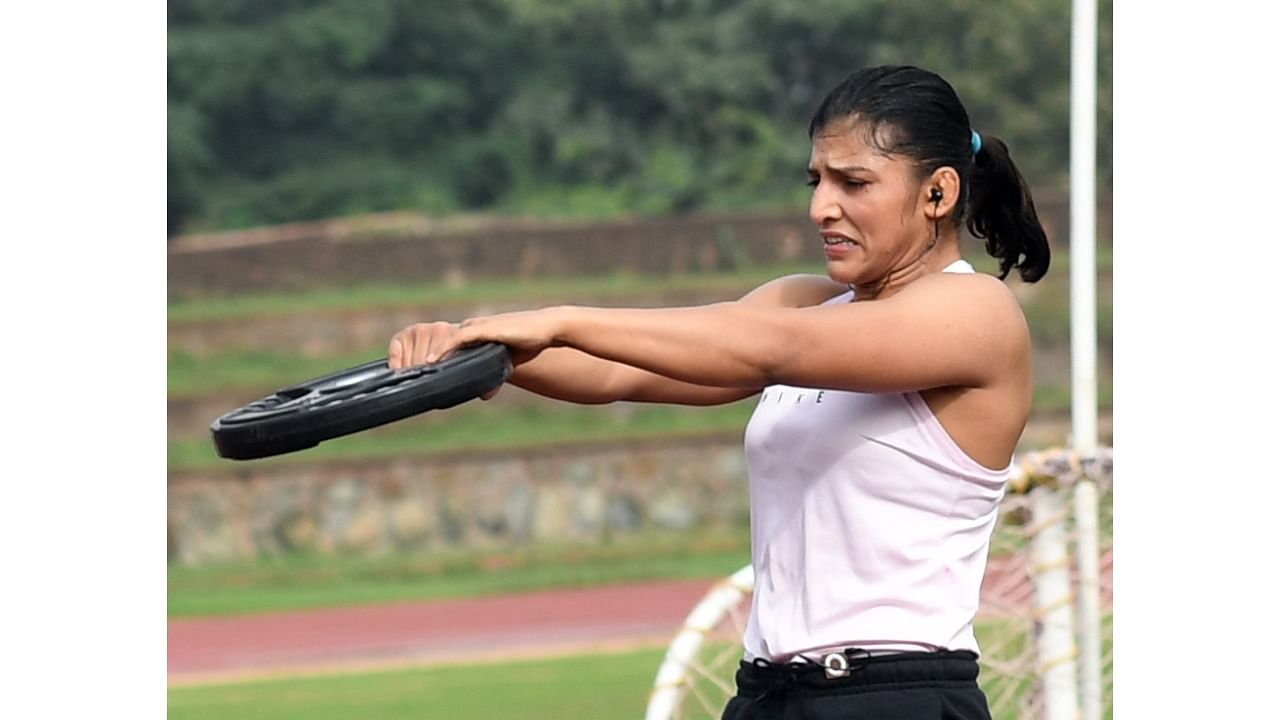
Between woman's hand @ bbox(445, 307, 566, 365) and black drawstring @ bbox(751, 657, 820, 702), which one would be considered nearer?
woman's hand @ bbox(445, 307, 566, 365)

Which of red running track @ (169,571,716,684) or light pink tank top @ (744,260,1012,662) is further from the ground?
light pink tank top @ (744,260,1012,662)

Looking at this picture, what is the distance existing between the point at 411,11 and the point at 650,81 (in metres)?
3.35

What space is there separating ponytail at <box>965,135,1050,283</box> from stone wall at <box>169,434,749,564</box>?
13.9m

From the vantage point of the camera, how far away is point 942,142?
101 inches

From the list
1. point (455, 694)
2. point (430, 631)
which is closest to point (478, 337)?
point (455, 694)

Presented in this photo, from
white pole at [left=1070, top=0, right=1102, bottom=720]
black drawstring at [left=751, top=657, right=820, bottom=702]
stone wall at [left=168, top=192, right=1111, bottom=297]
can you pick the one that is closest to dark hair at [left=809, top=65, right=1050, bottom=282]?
black drawstring at [left=751, top=657, right=820, bottom=702]

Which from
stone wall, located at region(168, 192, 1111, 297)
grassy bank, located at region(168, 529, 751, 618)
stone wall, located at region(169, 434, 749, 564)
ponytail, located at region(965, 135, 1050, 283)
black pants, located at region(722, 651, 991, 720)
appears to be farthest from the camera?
stone wall, located at region(168, 192, 1111, 297)

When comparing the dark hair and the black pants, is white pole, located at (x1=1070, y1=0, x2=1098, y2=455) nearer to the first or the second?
the dark hair

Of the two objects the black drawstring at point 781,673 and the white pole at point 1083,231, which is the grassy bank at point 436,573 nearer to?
the white pole at point 1083,231

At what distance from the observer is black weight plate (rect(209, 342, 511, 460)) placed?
2.29 metres

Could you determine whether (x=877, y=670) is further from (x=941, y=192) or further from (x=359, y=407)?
(x=359, y=407)

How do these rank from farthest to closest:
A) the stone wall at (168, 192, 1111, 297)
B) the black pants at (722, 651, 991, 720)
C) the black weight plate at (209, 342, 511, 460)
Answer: the stone wall at (168, 192, 1111, 297)
the black pants at (722, 651, 991, 720)
the black weight plate at (209, 342, 511, 460)

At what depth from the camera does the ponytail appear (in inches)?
106

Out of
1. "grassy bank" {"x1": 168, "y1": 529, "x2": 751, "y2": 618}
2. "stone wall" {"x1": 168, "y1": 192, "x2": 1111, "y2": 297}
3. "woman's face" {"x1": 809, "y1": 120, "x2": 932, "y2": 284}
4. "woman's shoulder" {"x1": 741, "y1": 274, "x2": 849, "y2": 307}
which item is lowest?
"grassy bank" {"x1": 168, "y1": 529, "x2": 751, "y2": 618}
